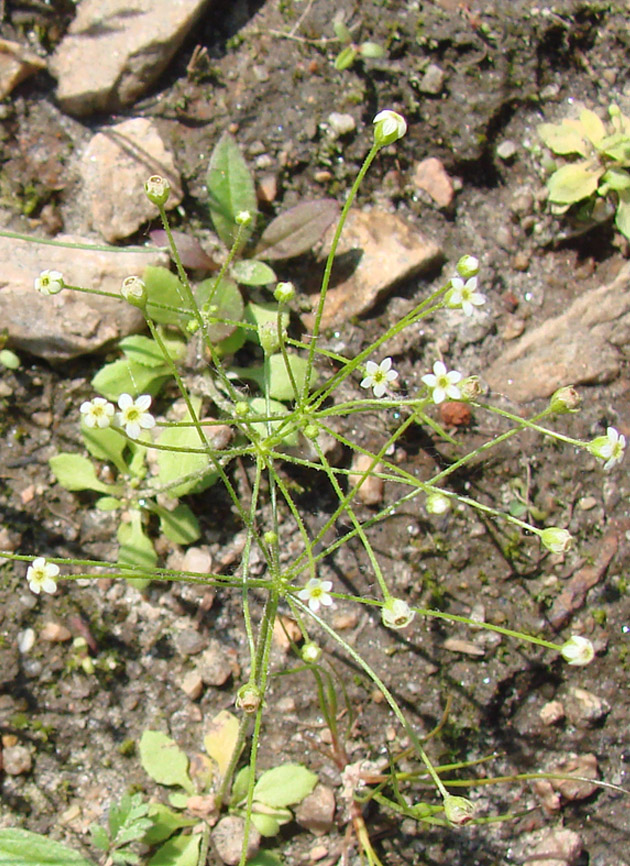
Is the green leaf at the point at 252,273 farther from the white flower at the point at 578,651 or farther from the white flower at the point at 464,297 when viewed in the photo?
the white flower at the point at 578,651

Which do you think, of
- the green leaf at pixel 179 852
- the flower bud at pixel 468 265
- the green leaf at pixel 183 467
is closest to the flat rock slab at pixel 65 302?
the green leaf at pixel 183 467

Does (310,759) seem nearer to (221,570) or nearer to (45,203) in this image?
(221,570)

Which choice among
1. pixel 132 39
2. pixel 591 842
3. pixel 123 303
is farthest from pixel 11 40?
pixel 591 842

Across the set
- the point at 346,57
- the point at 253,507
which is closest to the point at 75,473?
the point at 253,507

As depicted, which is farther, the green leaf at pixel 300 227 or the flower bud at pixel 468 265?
the green leaf at pixel 300 227

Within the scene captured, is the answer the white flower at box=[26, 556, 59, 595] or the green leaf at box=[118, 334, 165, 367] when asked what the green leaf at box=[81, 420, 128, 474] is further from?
the white flower at box=[26, 556, 59, 595]

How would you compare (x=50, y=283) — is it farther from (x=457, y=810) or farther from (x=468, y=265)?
(x=457, y=810)

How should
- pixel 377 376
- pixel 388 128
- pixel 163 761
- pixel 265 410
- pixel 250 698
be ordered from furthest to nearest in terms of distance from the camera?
pixel 265 410, pixel 163 761, pixel 377 376, pixel 388 128, pixel 250 698
